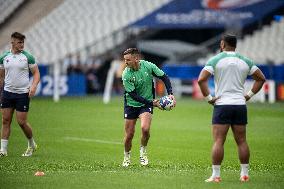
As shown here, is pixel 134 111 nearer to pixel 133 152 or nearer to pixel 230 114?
pixel 133 152

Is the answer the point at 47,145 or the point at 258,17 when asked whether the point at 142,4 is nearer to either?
the point at 258,17

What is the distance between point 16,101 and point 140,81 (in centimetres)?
318

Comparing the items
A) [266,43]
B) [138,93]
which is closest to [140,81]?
[138,93]

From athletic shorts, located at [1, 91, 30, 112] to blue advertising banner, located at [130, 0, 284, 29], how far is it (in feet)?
79.0

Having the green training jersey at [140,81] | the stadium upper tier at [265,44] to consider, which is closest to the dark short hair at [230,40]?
the green training jersey at [140,81]

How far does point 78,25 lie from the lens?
42.8 metres

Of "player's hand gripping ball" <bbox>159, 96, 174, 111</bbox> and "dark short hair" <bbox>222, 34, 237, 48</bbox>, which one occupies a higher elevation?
"dark short hair" <bbox>222, 34, 237, 48</bbox>

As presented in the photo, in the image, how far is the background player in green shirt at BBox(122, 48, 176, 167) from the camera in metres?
15.2

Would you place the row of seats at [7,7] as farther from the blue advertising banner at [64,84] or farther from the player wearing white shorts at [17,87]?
the player wearing white shorts at [17,87]

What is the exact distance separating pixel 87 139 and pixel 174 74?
18.6 metres

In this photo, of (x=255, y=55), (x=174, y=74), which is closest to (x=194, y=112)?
(x=174, y=74)

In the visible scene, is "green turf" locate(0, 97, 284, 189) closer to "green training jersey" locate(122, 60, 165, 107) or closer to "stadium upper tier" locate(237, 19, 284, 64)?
"green training jersey" locate(122, 60, 165, 107)

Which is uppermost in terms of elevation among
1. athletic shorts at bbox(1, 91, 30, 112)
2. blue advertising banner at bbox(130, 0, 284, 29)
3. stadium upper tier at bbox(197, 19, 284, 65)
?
blue advertising banner at bbox(130, 0, 284, 29)

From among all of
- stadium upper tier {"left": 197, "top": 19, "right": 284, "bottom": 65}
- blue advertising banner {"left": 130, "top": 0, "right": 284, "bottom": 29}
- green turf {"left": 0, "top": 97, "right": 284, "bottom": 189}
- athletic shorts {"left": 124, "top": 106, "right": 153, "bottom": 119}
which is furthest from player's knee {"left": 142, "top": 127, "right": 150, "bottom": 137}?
stadium upper tier {"left": 197, "top": 19, "right": 284, "bottom": 65}
